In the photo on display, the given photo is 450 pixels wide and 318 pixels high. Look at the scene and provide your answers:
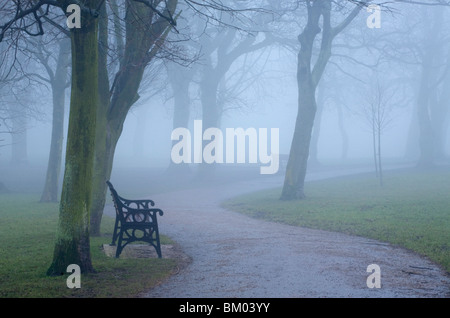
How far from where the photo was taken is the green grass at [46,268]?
654cm

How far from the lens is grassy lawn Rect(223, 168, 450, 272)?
10781mm

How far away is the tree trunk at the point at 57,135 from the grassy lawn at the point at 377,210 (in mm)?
7109

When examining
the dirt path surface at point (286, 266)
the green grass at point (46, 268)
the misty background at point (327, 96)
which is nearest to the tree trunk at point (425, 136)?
the misty background at point (327, 96)

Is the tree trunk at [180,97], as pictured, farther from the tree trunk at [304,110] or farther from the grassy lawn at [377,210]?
the tree trunk at [304,110]

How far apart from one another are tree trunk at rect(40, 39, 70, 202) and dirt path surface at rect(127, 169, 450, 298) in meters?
9.13

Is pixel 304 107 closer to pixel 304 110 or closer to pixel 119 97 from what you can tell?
pixel 304 110

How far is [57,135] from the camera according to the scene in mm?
21719

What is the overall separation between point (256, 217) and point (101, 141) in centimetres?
624

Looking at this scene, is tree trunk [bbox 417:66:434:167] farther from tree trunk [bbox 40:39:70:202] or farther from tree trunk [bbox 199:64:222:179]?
tree trunk [bbox 40:39:70:202]

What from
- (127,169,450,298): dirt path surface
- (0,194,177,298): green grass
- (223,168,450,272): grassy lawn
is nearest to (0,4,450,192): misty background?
(0,194,177,298): green grass

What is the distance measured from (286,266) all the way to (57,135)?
632 inches

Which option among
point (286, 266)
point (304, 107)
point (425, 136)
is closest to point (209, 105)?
point (304, 107)

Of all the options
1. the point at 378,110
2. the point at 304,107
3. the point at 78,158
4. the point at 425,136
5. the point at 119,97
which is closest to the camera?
the point at 78,158
